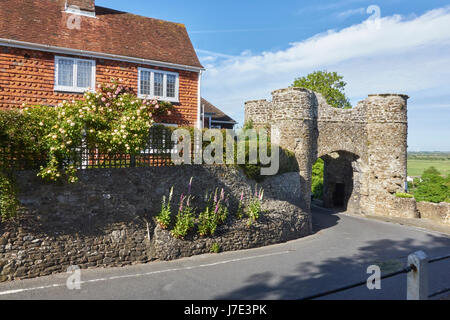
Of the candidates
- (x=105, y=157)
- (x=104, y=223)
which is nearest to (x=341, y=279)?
(x=104, y=223)

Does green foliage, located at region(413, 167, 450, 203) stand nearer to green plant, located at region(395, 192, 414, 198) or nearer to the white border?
green plant, located at region(395, 192, 414, 198)

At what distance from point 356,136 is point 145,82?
14.5 meters

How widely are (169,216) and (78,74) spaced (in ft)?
26.3

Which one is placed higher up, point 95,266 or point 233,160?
point 233,160

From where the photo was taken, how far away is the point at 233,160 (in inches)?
547

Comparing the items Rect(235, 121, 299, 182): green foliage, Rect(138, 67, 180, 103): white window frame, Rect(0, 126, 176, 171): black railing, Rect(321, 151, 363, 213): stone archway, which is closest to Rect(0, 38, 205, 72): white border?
Rect(138, 67, 180, 103): white window frame

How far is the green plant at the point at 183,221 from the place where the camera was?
1143 cm

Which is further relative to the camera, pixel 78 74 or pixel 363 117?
pixel 363 117

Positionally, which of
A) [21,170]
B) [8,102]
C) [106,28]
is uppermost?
[106,28]

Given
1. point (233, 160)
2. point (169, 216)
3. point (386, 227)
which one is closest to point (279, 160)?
point (233, 160)

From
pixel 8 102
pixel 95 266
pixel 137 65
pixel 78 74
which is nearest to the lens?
pixel 95 266

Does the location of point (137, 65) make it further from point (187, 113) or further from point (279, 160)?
point (279, 160)

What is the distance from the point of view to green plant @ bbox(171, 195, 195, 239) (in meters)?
11.4

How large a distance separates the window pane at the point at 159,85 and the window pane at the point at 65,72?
386cm
